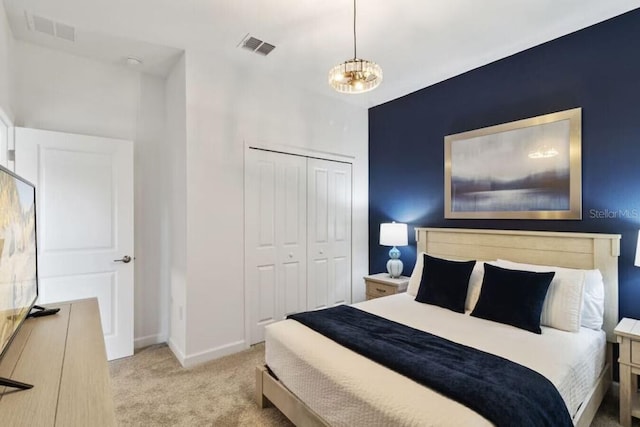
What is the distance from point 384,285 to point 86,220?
3003 millimetres

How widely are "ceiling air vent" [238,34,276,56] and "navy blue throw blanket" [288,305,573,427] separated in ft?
7.80

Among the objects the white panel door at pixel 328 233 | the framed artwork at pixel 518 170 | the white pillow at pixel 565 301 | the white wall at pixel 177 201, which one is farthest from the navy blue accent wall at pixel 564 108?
the white wall at pixel 177 201

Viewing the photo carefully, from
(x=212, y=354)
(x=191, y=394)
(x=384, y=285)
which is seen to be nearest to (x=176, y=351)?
(x=212, y=354)

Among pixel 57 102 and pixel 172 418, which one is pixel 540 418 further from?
pixel 57 102

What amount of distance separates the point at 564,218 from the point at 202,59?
11.3ft

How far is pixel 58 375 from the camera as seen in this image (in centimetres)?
112

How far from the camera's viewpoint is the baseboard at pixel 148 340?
3.22 metres

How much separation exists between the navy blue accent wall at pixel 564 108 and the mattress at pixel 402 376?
3.06 ft

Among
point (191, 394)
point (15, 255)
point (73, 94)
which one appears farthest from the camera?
point (73, 94)

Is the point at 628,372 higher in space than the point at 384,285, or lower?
lower

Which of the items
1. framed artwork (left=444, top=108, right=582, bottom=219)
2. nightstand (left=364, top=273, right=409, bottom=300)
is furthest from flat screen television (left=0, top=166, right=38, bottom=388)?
framed artwork (left=444, top=108, right=582, bottom=219)

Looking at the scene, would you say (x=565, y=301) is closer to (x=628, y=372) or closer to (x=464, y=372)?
(x=628, y=372)

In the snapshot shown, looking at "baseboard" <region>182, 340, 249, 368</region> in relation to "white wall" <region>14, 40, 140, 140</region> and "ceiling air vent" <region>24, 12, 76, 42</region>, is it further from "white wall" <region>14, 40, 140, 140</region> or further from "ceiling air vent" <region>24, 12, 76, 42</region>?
"ceiling air vent" <region>24, 12, 76, 42</region>

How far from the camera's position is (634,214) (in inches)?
91.6
